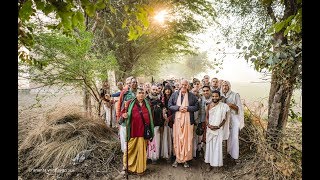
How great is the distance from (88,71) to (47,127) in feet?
7.22

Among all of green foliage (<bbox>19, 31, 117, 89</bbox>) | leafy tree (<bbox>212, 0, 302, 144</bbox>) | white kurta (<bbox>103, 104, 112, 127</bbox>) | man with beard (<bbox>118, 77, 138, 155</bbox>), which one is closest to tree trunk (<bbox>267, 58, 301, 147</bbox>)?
leafy tree (<bbox>212, 0, 302, 144</bbox>)

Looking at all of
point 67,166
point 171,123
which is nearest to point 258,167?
point 171,123

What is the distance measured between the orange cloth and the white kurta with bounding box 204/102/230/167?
48 cm

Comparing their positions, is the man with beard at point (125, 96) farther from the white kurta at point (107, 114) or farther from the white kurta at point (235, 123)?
the white kurta at point (235, 123)

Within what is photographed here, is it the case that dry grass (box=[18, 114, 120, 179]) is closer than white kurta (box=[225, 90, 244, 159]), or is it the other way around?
white kurta (box=[225, 90, 244, 159])

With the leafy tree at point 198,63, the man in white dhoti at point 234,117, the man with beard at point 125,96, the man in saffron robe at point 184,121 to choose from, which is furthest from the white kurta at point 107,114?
the leafy tree at point 198,63

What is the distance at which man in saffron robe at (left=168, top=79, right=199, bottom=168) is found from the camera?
255 inches

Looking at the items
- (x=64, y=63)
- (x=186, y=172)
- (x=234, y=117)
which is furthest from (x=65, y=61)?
(x=234, y=117)

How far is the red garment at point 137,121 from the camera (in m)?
6.04

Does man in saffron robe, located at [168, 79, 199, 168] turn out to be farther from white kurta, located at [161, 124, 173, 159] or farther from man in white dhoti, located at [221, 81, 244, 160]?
man in white dhoti, located at [221, 81, 244, 160]

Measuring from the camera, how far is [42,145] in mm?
7309

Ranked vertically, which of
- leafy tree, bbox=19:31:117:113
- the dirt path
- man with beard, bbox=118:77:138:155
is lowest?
the dirt path

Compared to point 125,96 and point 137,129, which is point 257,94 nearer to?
point 125,96
